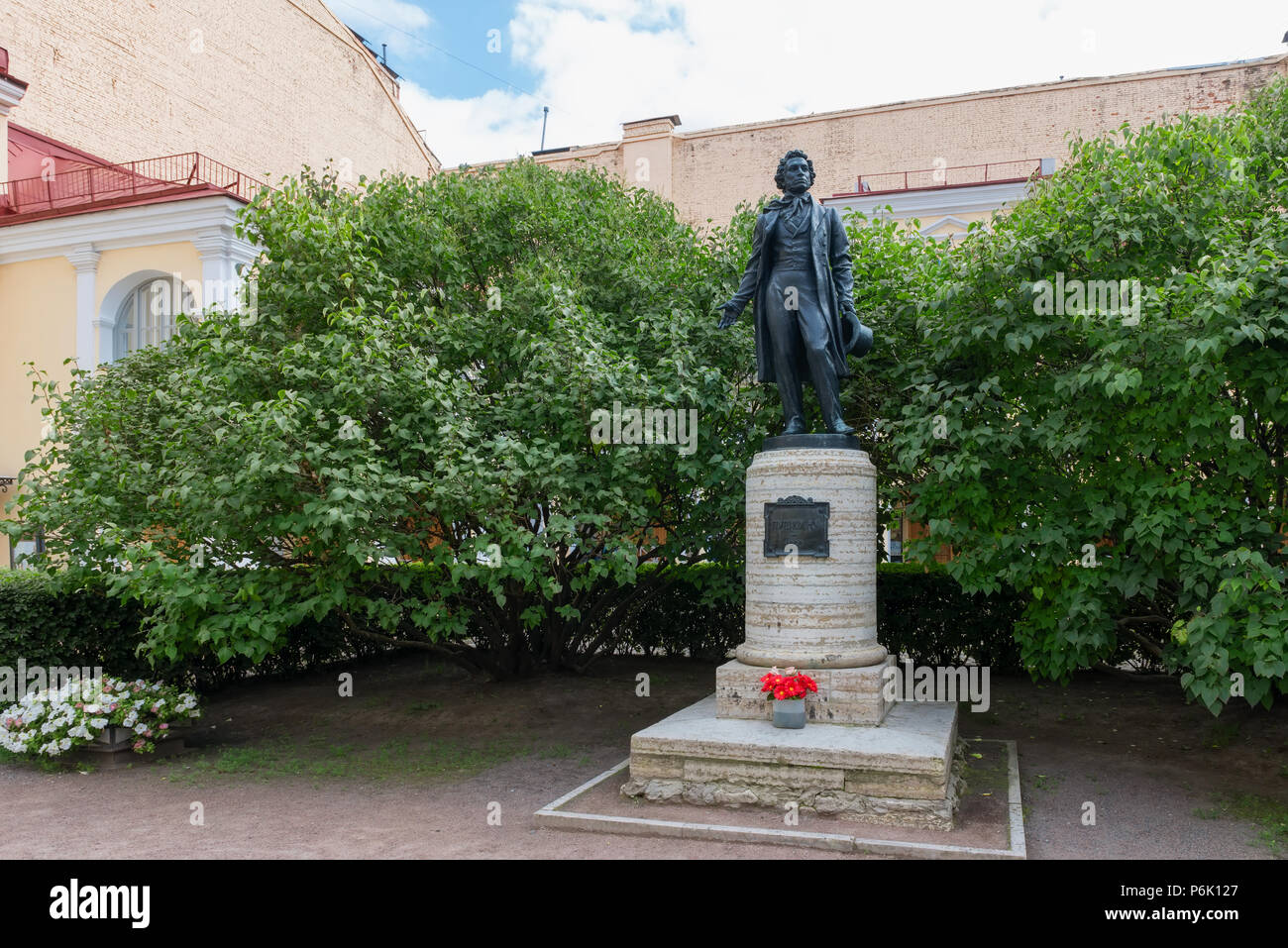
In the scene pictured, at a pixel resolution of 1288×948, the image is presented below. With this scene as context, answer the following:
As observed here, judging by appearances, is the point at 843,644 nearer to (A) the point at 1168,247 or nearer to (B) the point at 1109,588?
(B) the point at 1109,588

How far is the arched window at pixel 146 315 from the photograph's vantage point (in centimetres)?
1952

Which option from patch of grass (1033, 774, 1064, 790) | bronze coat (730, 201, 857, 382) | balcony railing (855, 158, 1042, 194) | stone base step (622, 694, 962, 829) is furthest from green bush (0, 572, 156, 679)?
balcony railing (855, 158, 1042, 194)

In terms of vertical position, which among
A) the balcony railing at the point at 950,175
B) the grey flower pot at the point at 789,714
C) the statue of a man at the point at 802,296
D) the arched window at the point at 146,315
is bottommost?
the grey flower pot at the point at 789,714

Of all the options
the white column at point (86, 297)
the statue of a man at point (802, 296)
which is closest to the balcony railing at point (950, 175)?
the statue of a man at point (802, 296)

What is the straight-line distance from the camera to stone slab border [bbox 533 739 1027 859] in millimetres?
6344

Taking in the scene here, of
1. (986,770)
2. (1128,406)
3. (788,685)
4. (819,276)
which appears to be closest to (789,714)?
(788,685)

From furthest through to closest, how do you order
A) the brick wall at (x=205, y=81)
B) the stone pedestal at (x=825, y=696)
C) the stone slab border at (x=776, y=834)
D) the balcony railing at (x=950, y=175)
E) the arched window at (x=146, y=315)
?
the balcony railing at (x=950, y=175) < the brick wall at (x=205, y=81) < the arched window at (x=146, y=315) < the stone pedestal at (x=825, y=696) < the stone slab border at (x=776, y=834)

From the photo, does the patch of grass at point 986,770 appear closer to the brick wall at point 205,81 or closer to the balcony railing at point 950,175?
the balcony railing at point 950,175

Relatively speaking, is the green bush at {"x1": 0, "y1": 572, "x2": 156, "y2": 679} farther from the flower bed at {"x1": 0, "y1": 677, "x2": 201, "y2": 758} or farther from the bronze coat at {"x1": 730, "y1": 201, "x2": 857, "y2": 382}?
the bronze coat at {"x1": 730, "y1": 201, "x2": 857, "y2": 382}

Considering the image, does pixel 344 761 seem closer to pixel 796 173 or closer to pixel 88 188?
pixel 796 173

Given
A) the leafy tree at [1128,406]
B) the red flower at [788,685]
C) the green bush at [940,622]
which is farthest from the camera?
the green bush at [940,622]

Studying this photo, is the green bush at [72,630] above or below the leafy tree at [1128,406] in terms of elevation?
below

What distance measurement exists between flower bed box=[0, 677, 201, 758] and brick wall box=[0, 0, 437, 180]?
672 inches

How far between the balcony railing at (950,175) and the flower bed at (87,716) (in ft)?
68.1
